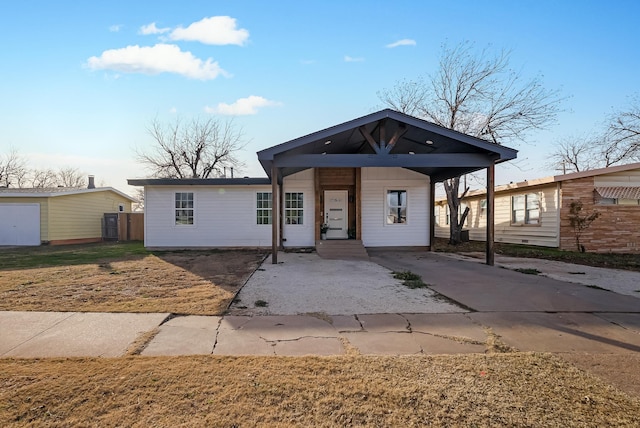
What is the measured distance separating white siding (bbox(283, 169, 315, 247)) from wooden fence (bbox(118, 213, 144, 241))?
12097 millimetres

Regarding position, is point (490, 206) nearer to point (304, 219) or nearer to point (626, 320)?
point (626, 320)

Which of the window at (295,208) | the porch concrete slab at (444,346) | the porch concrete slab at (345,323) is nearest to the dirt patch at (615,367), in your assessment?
the porch concrete slab at (444,346)

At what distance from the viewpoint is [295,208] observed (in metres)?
14.2

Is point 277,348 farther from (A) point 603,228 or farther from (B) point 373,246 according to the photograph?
(A) point 603,228

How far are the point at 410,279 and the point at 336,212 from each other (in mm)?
7011

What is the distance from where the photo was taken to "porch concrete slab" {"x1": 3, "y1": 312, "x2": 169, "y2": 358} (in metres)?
3.59

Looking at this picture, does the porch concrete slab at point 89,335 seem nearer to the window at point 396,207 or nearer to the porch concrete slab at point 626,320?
the porch concrete slab at point 626,320

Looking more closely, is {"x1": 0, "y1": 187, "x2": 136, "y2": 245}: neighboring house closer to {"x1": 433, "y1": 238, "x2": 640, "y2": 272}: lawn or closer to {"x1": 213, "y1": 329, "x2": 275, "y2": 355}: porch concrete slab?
{"x1": 213, "y1": 329, "x2": 275, "y2": 355}: porch concrete slab

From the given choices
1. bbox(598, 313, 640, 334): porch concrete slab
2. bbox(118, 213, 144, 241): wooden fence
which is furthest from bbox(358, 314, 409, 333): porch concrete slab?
bbox(118, 213, 144, 241): wooden fence

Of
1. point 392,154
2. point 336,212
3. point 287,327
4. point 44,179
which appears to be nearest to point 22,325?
point 287,327

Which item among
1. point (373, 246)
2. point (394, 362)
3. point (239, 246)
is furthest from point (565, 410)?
point (239, 246)

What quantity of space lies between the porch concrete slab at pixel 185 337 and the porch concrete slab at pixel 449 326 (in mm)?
2541

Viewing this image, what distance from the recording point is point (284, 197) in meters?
14.2

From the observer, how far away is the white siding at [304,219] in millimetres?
14195
